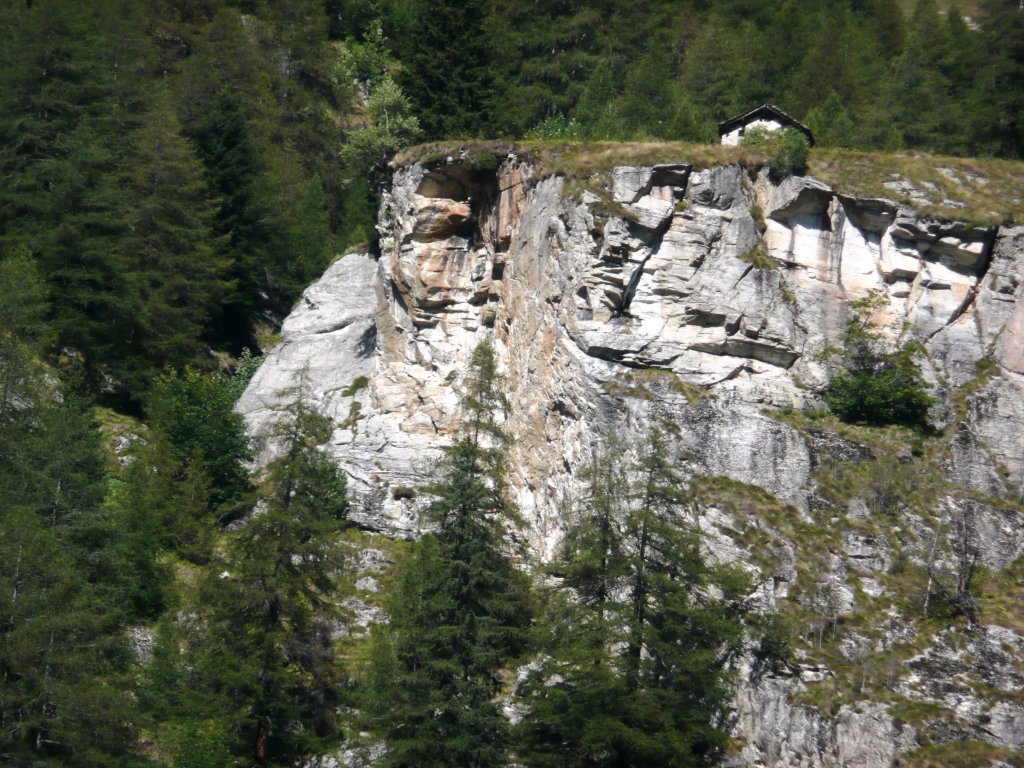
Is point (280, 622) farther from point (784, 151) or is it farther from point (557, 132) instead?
point (557, 132)

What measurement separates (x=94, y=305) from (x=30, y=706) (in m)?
15.1

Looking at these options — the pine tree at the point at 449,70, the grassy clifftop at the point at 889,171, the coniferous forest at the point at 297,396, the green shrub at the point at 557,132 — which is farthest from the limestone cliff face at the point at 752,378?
the pine tree at the point at 449,70

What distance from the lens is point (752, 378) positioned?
27.7 meters

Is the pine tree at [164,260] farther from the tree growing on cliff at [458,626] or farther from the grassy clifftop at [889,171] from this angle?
the tree growing on cliff at [458,626]

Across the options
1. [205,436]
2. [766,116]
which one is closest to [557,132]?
[766,116]

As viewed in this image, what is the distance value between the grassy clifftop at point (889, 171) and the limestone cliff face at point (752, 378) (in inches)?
15.5

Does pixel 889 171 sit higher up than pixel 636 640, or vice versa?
pixel 889 171

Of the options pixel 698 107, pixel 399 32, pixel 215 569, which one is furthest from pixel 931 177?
pixel 399 32

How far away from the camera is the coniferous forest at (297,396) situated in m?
23.2

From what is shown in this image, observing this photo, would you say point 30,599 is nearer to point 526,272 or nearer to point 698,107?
point 526,272

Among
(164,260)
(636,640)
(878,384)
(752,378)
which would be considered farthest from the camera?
(164,260)

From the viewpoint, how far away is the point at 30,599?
23.5m

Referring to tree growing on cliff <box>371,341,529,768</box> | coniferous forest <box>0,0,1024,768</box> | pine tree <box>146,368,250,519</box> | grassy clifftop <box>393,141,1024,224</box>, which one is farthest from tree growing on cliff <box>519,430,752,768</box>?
pine tree <box>146,368,250,519</box>

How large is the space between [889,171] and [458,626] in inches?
630
